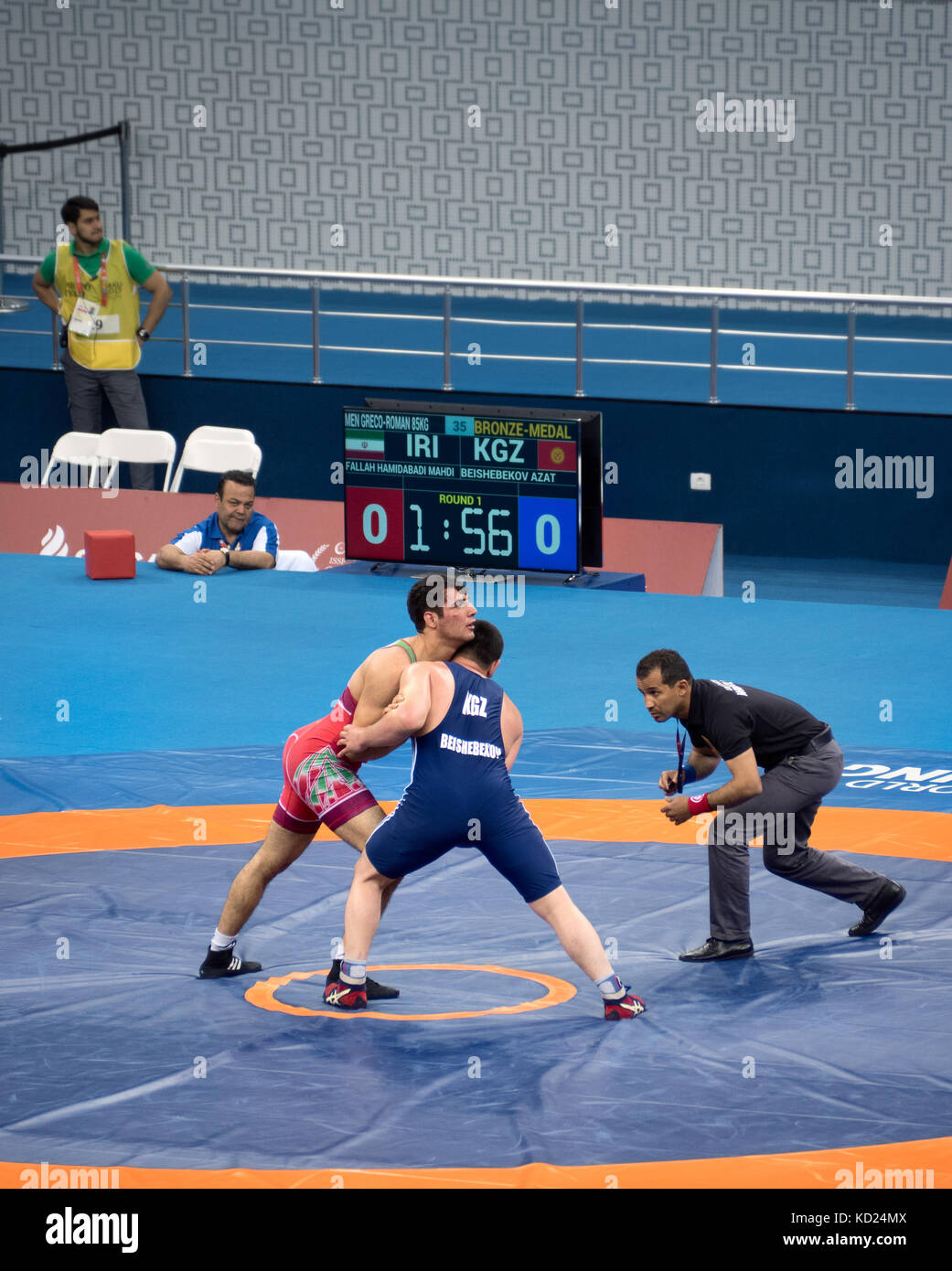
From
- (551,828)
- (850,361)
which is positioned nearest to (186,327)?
(850,361)

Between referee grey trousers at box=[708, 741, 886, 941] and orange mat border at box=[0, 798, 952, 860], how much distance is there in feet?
4.06

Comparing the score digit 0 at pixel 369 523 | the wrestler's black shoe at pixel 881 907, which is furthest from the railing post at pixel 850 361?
the wrestler's black shoe at pixel 881 907

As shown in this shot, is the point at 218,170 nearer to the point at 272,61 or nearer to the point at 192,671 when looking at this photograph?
the point at 272,61

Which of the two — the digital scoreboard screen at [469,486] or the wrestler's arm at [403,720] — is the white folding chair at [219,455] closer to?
the digital scoreboard screen at [469,486]

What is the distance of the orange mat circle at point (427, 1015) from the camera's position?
6.35m

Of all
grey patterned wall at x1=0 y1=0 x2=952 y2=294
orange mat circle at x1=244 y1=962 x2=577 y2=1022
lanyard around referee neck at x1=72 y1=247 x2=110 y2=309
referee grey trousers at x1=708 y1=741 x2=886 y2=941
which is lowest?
orange mat circle at x1=244 y1=962 x2=577 y2=1022

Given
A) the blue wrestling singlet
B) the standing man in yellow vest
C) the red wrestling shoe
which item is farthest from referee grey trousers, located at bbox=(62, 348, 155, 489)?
the blue wrestling singlet

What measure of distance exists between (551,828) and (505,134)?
1322 cm

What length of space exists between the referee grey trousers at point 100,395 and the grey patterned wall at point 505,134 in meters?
6.43

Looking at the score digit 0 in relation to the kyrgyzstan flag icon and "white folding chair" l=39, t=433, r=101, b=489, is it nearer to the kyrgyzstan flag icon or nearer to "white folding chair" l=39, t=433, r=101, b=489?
the kyrgyzstan flag icon

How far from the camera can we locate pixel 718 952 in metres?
6.85

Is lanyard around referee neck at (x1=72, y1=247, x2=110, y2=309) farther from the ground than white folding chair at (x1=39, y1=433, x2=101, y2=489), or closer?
farther from the ground

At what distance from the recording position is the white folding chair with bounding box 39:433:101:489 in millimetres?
14344
